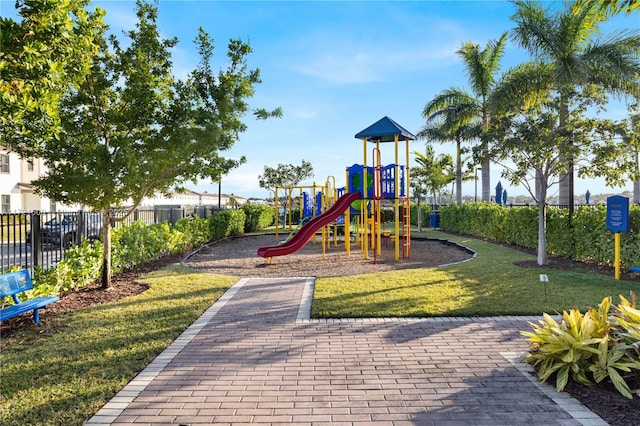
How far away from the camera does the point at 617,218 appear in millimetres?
9203

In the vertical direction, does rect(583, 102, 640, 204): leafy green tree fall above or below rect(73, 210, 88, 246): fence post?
above

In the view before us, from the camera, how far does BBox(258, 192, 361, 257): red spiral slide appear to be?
1255 centimetres

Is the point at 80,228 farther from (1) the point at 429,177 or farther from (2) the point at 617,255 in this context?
(1) the point at 429,177

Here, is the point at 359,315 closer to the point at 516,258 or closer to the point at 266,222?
the point at 516,258

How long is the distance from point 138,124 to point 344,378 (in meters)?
6.76

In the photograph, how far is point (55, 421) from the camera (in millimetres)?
3396

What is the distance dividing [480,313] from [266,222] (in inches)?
970

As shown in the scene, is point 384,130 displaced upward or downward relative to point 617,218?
upward

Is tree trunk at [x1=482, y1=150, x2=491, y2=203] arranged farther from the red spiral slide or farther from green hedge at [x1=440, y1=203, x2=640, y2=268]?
the red spiral slide

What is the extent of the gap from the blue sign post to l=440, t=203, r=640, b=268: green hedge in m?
0.47

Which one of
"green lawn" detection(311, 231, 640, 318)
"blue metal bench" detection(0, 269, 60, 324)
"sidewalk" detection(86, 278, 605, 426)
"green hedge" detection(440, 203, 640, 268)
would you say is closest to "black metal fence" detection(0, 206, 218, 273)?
"blue metal bench" detection(0, 269, 60, 324)

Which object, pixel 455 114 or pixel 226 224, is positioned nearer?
pixel 226 224

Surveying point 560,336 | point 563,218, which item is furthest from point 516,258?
point 560,336

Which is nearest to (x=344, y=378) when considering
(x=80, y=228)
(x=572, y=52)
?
(x=80, y=228)
